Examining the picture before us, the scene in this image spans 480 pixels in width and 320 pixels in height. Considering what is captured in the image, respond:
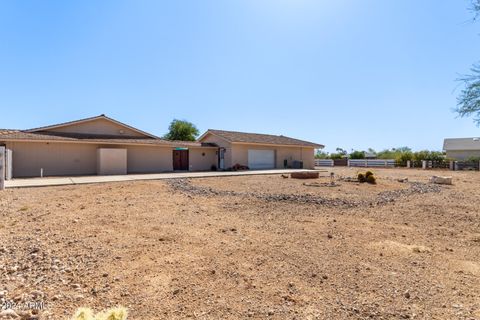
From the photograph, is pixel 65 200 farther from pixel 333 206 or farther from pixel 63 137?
pixel 63 137

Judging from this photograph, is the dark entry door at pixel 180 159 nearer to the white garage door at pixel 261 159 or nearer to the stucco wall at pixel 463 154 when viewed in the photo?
the white garage door at pixel 261 159

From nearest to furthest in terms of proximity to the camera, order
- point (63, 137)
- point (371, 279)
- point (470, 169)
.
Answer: point (371, 279) < point (63, 137) < point (470, 169)

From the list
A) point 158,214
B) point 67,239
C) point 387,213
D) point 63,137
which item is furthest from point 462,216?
point 63,137

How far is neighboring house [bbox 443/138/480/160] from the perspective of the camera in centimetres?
4177

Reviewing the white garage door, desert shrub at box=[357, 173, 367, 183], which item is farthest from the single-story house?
desert shrub at box=[357, 173, 367, 183]

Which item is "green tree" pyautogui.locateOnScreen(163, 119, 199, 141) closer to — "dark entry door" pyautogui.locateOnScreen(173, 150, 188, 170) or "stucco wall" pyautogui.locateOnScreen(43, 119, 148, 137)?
"dark entry door" pyautogui.locateOnScreen(173, 150, 188, 170)

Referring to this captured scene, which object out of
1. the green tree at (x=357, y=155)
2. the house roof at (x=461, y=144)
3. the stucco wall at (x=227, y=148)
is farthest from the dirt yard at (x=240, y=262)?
the house roof at (x=461, y=144)

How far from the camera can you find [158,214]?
25.1 ft

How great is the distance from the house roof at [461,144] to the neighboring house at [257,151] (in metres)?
23.9

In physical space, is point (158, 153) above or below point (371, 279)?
above

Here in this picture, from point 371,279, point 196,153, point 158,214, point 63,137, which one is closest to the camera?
point 371,279

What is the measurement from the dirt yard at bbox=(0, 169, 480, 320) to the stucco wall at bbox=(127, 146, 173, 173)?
15.1m

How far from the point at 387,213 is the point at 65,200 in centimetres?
989

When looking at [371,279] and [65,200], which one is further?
[65,200]
